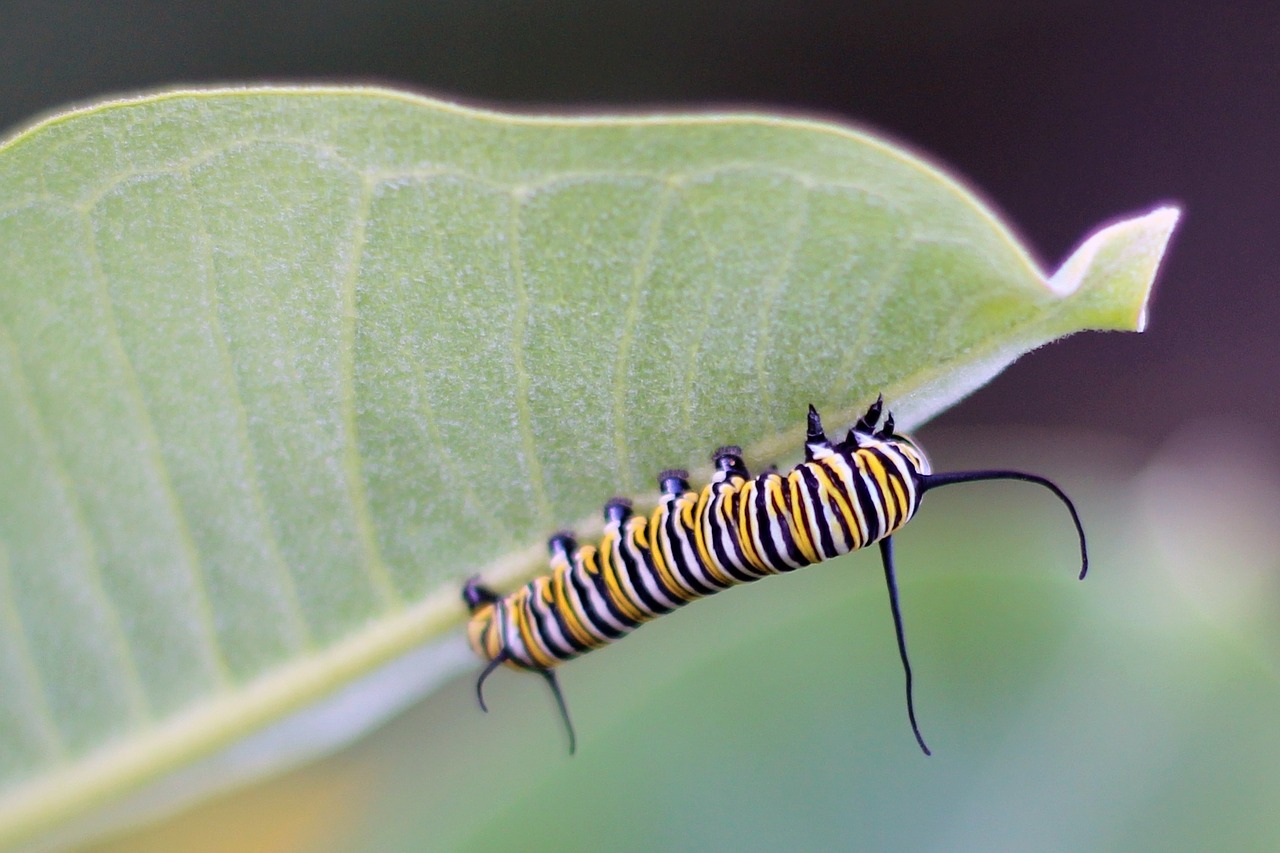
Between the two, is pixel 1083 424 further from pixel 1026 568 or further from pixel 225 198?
pixel 225 198

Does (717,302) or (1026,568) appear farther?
(1026,568)

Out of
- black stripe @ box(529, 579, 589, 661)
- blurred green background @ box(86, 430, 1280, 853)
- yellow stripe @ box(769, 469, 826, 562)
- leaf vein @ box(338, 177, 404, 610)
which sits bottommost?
blurred green background @ box(86, 430, 1280, 853)

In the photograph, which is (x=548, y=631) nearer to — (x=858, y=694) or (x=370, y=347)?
(x=858, y=694)

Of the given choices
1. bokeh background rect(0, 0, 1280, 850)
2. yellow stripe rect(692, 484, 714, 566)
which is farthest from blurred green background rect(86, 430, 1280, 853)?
yellow stripe rect(692, 484, 714, 566)

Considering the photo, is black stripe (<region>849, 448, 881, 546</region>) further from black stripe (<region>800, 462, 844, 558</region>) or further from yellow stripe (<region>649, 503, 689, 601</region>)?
yellow stripe (<region>649, 503, 689, 601</region>)

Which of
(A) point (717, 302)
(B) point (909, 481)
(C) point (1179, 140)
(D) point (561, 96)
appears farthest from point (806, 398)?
(C) point (1179, 140)

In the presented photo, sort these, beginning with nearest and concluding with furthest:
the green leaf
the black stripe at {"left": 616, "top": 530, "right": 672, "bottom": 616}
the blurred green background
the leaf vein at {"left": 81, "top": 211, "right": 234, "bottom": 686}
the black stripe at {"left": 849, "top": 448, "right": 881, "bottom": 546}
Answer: the green leaf
the leaf vein at {"left": 81, "top": 211, "right": 234, "bottom": 686}
the black stripe at {"left": 849, "top": 448, "right": 881, "bottom": 546}
the black stripe at {"left": 616, "top": 530, "right": 672, "bottom": 616}
the blurred green background

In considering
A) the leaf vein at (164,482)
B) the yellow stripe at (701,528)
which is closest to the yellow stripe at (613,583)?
the yellow stripe at (701,528)
